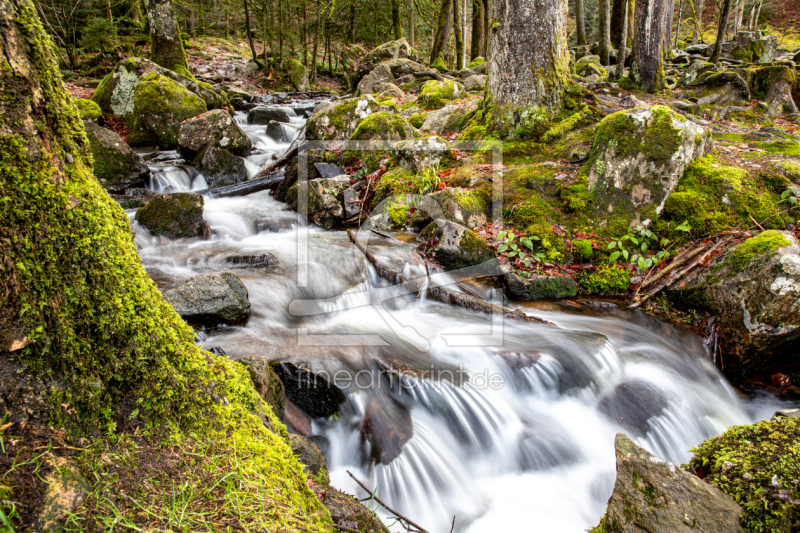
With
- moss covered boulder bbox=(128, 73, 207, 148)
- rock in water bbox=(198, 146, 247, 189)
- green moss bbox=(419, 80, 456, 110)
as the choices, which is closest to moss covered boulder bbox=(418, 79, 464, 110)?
green moss bbox=(419, 80, 456, 110)

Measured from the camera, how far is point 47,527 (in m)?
1.13

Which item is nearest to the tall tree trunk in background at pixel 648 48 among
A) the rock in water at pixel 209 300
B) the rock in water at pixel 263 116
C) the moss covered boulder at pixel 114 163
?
the rock in water at pixel 263 116

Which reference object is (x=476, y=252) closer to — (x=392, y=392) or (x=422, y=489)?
(x=392, y=392)

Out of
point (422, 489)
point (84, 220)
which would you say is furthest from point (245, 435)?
point (422, 489)

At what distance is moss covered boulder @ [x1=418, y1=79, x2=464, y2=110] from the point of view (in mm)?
12070

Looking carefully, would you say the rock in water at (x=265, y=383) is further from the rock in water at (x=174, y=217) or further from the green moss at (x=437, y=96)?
the green moss at (x=437, y=96)

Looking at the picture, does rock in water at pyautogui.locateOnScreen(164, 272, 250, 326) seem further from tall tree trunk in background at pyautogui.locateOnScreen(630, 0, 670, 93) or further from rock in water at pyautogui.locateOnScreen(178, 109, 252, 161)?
tall tree trunk in background at pyautogui.locateOnScreen(630, 0, 670, 93)

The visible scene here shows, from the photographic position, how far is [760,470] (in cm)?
200

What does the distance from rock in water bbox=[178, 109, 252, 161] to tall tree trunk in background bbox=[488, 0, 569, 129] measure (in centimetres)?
617

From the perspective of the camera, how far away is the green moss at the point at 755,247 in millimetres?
4508

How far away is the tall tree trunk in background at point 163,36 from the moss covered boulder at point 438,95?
8.51 metres

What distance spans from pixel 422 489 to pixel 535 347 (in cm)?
204

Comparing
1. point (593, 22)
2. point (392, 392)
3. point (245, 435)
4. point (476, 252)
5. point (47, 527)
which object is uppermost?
point (593, 22)

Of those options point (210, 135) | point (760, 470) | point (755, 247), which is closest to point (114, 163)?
point (210, 135)
